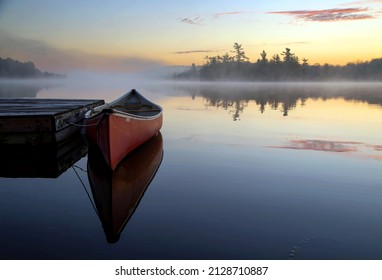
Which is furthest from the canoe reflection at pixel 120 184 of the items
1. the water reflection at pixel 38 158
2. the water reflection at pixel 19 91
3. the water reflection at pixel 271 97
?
the water reflection at pixel 19 91

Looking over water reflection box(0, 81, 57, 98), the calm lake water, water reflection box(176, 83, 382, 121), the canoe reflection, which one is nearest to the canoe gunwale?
the canoe reflection

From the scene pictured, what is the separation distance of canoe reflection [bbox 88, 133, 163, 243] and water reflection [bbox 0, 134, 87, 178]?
36.1 inches

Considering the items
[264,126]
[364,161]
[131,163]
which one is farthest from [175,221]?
[264,126]

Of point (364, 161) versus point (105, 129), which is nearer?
point (105, 129)

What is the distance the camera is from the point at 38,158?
13438 mm

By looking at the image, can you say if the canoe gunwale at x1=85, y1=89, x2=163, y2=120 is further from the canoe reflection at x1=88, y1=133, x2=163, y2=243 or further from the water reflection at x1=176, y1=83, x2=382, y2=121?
the water reflection at x1=176, y1=83, x2=382, y2=121

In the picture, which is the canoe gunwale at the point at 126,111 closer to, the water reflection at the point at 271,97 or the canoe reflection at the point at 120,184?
the canoe reflection at the point at 120,184

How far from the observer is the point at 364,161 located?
508 inches

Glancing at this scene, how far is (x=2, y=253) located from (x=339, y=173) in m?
10.0

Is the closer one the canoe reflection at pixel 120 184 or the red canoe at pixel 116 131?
the canoe reflection at pixel 120 184

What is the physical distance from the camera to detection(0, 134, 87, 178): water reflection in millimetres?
11562

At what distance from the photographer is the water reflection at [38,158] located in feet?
37.9

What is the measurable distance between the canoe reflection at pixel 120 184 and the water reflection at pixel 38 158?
0.92 metres

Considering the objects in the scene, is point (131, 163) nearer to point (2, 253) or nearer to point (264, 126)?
point (2, 253)
